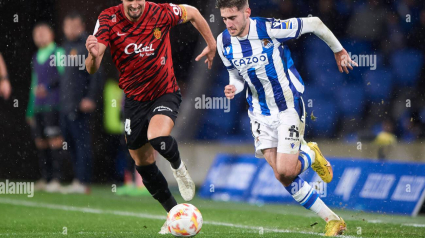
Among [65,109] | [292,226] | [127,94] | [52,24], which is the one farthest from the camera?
[52,24]

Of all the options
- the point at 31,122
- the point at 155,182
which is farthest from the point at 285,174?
the point at 31,122

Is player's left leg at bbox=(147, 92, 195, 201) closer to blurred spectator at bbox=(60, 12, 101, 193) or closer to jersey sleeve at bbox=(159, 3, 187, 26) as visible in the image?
jersey sleeve at bbox=(159, 3, 187, 26)

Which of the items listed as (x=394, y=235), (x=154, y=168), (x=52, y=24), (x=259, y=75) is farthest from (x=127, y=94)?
(x=52, y=24)

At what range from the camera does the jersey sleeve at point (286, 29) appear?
6.93m

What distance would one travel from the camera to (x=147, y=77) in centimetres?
709

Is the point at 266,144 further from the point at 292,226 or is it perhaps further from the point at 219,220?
the point at 219,220

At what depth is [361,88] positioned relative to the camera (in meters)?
12.4

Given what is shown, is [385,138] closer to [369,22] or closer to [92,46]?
[369,22]

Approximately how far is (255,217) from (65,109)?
4217 millimetres

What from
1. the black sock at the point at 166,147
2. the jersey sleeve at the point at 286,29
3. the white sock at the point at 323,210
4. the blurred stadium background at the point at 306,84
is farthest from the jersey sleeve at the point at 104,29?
the blurred stadium background at the point at 306,84

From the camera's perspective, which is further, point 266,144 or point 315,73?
point 315,73

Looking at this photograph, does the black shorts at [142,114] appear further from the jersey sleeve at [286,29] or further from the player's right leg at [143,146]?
the jersey sleeve at [286,29]

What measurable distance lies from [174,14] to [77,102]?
4.89 m

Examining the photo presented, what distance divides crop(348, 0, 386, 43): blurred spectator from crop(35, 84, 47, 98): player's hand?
5.06 m
